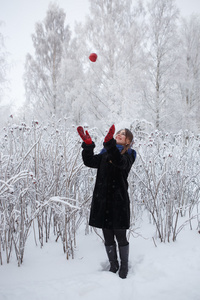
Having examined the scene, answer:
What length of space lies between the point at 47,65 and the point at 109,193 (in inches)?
567

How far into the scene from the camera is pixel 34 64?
1437 centimetres

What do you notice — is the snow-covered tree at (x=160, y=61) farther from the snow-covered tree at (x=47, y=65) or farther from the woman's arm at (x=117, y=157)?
the woman's arm at (x=117, y=157)

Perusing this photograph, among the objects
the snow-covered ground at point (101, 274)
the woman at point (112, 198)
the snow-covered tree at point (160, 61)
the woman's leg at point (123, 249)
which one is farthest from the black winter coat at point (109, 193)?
the snow-covered tree at point (160, 61)

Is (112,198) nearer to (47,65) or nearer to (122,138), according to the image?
(122,138)

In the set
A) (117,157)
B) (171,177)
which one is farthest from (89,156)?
(171,177)

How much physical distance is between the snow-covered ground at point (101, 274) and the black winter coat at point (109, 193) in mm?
435

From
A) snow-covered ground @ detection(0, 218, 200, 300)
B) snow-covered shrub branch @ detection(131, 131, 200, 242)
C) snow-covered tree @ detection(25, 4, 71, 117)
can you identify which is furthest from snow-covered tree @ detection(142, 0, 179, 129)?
snow-covered ground @ detection(0, 218, 200, 300)

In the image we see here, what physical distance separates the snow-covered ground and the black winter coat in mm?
435

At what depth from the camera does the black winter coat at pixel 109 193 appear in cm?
181

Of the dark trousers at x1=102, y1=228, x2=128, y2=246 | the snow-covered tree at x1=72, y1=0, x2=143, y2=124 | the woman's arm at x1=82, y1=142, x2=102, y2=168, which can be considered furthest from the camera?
the snow-covered tree at x1=72, y1=0, x2=143, y2=124

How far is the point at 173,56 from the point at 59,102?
7059 millimetres

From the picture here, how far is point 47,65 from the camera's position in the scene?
14508 millimetres

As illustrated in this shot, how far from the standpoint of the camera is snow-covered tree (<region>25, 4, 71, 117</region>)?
13781mm

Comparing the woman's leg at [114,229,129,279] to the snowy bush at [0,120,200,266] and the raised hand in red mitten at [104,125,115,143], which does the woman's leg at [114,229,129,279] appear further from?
the raised hand in red mitten at [104,125,115,143]
